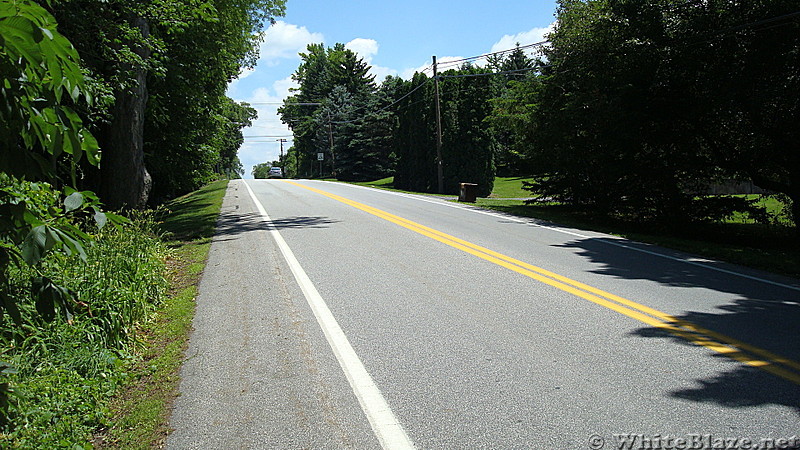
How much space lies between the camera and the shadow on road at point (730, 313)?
3.92m

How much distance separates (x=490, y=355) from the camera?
479 cm

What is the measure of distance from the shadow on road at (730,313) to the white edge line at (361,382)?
1.98m

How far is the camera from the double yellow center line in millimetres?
4453

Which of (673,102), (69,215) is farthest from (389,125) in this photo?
(69,215)

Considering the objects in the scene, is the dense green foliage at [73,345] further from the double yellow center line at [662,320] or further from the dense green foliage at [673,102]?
the dense green foliage at [673,102]

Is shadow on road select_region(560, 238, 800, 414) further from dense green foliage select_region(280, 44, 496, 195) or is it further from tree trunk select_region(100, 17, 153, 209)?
dense green foliage select_region(280, 44, 496, 195)

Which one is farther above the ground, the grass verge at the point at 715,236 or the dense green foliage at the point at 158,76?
the dense green foliage at the point at 158,76

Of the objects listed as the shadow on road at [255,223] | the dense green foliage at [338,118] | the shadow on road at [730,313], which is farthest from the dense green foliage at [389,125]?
the shadow on road at [730,313]

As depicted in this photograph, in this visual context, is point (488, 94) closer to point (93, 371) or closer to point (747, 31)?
point (747, 31)

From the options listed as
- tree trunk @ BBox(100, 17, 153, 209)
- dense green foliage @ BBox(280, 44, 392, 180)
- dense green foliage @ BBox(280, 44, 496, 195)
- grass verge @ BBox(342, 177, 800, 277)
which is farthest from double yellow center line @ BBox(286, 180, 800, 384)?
dense green foliage @ BBox(280, 44, 392, 180)

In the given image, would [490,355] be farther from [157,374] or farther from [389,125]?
[389,125]

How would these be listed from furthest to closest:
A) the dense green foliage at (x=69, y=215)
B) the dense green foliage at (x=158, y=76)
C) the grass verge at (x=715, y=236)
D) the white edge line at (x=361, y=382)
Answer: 1. the dense green foliage at (x=158, y=76)
2. the grass verge at (x=715, y=236)
3. the white edge line at (x=361, y=382)
4. the dense green foliage at (x=69, y=215)

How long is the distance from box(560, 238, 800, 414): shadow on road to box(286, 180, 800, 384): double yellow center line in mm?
110

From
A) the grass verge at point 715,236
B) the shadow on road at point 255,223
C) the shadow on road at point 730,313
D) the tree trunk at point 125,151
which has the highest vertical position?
the tree trunk at point 125,151
